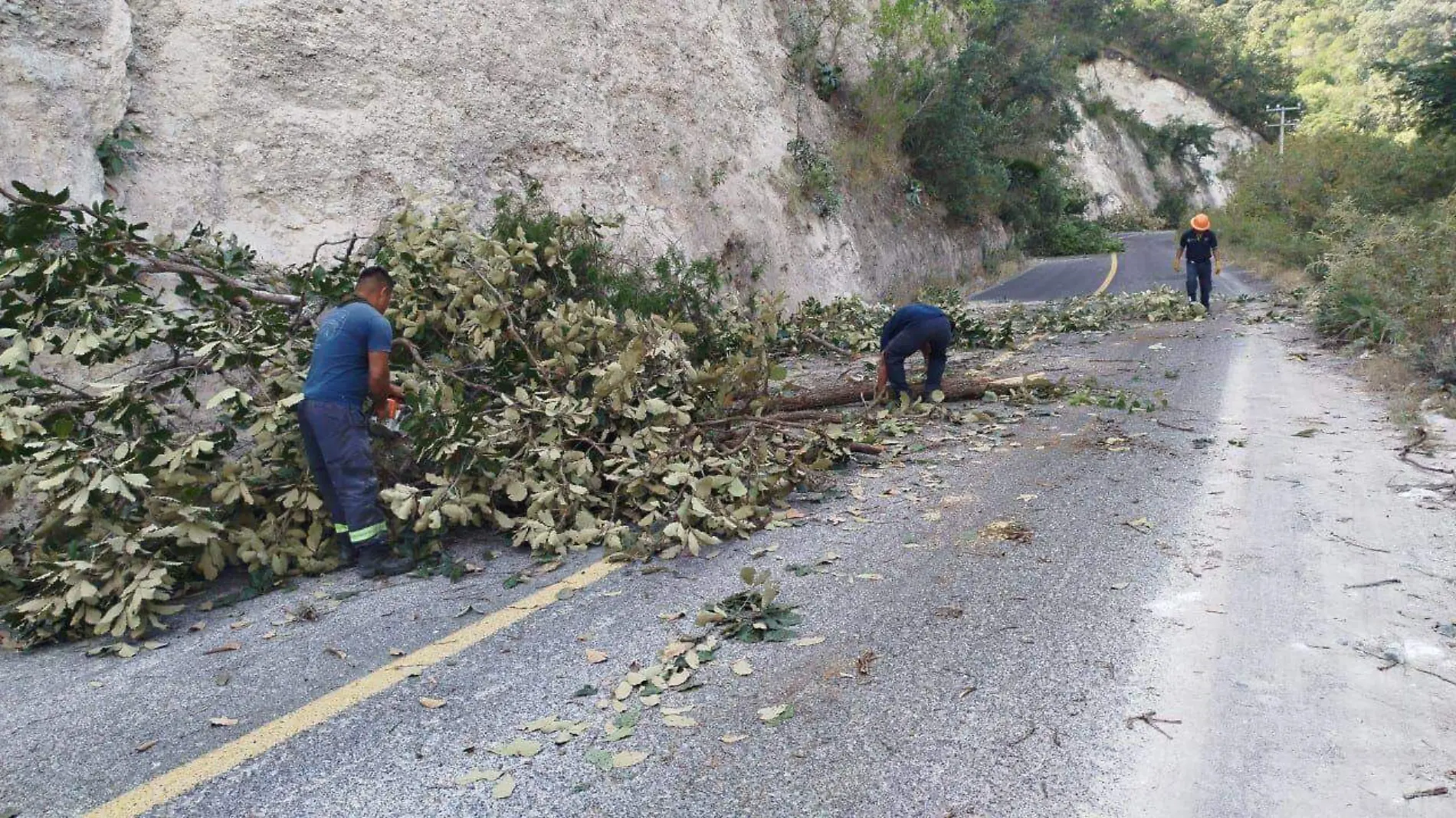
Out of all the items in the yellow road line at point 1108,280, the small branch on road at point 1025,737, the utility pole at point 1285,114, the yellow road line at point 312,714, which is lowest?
the yellow road line at point 1108,280

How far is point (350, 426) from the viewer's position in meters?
4.90

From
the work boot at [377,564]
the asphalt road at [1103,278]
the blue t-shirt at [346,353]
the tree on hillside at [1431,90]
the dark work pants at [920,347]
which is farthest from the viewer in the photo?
the asphalt road at [1103,278]

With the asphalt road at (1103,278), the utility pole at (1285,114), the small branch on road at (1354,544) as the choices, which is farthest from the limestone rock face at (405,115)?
the utility pole at (1285,114)

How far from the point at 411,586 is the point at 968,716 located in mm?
2842

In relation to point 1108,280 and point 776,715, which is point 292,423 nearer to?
point 776,715

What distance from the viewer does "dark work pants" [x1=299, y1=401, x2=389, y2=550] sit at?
4.84 meters

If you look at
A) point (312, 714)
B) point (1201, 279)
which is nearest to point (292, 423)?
point (312, 714)

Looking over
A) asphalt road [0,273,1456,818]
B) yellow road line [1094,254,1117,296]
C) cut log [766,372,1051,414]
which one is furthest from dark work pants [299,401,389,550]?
yellow road line [1094,254,1117,296]

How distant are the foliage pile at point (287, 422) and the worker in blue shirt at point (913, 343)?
1755 mm

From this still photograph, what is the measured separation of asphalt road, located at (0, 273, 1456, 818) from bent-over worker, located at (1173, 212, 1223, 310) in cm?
1006

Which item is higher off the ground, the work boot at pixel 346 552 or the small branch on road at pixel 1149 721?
the work boot at pixel 346 552

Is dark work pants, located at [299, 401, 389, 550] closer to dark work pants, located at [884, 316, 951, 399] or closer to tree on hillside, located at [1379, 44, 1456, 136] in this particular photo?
dark work pants, located at [884, 316, 951, 399]

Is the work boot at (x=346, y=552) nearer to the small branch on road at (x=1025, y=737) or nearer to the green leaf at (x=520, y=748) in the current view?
the green leaf at (x=520, y=748)

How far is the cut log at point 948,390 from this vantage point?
8258mm
